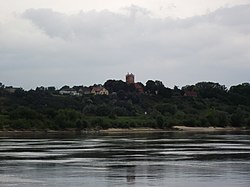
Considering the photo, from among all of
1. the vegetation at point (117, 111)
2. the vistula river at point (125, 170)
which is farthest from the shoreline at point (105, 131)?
the vistula river at point (125, 170)

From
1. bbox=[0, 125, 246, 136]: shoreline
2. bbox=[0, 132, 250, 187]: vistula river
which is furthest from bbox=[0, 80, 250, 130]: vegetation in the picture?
bbox=[0, 132, 250, 187]: vistula river

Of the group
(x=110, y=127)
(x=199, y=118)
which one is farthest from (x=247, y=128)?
(x=110, y=127)

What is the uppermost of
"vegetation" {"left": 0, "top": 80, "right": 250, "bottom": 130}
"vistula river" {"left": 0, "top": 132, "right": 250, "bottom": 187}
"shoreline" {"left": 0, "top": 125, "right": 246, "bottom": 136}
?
"vegetation" {"left": 0, "top": 80, "right": 250, "bottom": 130}

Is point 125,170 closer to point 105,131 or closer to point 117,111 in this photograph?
point 105,131

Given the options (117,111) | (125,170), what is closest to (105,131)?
(117,111)

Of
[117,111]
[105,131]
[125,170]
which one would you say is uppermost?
[117,111]

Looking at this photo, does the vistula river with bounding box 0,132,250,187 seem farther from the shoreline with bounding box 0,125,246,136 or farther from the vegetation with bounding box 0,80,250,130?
the vegetation with bounding box 0,80,250,130

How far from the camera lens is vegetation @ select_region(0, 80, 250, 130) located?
4850 inches

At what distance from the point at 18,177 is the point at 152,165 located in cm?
1028

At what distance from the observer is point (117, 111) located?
147 m

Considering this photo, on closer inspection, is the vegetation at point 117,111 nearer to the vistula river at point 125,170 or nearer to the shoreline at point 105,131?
the shoreline at point 105,131

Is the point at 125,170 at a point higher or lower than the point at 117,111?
lower

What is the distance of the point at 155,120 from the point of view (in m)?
137

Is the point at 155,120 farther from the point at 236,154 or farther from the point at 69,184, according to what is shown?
the point at 69,184
